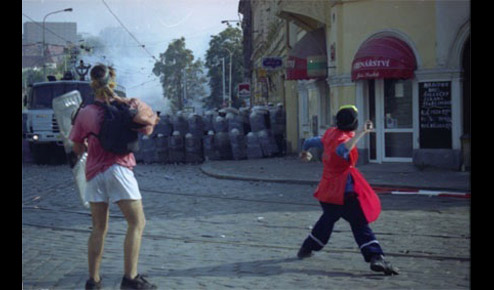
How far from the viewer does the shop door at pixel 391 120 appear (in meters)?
18.2

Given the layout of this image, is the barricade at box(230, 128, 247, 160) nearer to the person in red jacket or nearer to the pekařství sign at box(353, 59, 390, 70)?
the pekařství sign at box(353, 59, 390, 70)

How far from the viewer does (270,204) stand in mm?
11500

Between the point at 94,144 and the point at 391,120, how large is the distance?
14.0 m

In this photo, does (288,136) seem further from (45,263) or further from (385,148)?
(45,263)

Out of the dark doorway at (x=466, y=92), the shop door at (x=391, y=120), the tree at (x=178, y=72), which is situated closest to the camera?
the dark doorway at (x=466, y=92)

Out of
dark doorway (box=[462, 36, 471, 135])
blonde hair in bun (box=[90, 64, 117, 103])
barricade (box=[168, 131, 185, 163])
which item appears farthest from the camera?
barricade (box=[168, 131, 185, 163])

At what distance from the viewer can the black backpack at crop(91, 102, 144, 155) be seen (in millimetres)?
5410

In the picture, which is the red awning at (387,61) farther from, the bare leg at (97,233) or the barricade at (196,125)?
the bare leg at (97,233)

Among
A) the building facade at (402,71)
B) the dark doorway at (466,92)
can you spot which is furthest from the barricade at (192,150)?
the dark doorway at (466,92)

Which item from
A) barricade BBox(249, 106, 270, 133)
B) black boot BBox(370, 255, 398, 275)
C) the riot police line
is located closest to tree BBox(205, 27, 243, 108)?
the riot police line

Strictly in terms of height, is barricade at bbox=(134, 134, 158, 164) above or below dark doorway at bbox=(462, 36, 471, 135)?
below

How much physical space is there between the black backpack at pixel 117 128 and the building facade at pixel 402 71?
12.1m

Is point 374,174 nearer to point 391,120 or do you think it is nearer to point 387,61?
point 387,61

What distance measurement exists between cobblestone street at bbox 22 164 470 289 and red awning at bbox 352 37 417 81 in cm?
505
